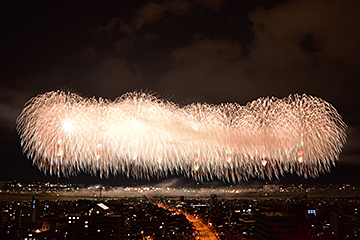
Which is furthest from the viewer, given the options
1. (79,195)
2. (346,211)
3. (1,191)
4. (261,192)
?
(261,192)

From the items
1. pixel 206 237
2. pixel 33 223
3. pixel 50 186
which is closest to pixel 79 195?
pixel 50 186

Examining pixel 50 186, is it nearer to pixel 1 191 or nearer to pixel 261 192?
pixel 1 191

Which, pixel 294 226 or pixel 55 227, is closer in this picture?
pixel 294 226

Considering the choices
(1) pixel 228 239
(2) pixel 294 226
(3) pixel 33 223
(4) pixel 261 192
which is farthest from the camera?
(4) pixel 261 192

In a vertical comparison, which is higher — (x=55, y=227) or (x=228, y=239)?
(x=55, y=227)

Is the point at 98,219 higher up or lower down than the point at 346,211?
higher up

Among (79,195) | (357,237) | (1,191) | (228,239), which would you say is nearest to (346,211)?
(357,237)

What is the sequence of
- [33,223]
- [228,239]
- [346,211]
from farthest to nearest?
1. [346,211]
2. [33,223]
3. [228,239]

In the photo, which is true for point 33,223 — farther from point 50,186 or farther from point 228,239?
point 50,186

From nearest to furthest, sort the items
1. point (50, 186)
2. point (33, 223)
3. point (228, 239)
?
point (228, 239) → point (33, 223) → point (50, 186)
